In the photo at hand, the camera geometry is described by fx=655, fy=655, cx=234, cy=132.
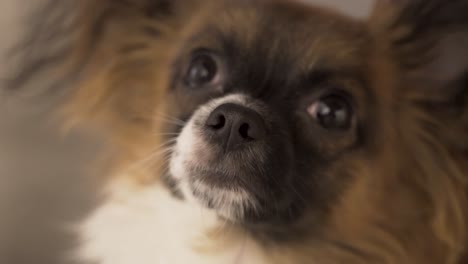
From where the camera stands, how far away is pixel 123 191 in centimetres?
156

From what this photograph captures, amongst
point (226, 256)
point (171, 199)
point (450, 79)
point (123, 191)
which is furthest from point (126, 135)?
point (450, 79)

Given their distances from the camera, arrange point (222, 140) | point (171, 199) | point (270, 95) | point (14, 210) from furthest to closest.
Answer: point (14, 210) → point (171, 199) → point (270, 95) → point (222, 140)

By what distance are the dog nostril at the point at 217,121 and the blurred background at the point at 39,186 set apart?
2.39 feet

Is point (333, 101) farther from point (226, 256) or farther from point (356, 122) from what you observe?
point (226, 256)

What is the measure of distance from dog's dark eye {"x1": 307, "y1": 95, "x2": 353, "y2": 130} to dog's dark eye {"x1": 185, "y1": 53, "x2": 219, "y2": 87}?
232mm

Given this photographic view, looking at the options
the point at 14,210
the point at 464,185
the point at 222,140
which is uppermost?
the point at 14,210

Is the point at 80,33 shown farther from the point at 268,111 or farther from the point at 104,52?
the point at 268,111

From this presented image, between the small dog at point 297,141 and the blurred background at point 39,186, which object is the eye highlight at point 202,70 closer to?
the small dog at point 297,141

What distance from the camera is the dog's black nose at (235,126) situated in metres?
1.20

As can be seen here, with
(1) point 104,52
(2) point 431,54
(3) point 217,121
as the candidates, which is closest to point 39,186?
(1) point 104,52

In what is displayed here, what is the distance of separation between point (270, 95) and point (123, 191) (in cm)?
46

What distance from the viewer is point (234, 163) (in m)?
1.23

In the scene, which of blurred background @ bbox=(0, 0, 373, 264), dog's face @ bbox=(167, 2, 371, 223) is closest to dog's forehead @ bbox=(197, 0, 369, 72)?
dog's face @ bbox=(167, 2, 371, 223)

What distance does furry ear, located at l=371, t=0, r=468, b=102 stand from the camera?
4.35ft
